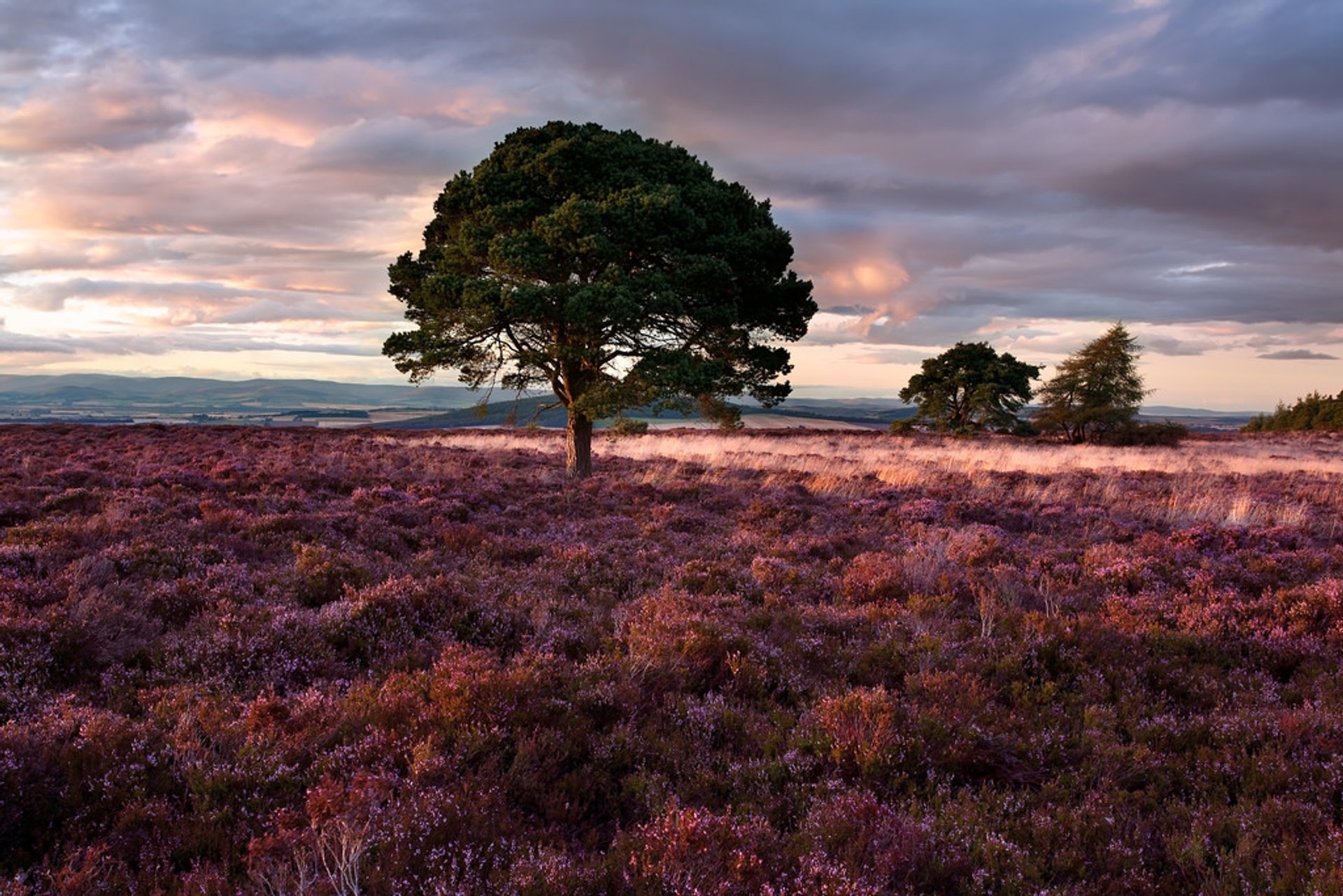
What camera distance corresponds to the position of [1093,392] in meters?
48.8

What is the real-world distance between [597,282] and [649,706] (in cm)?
1314

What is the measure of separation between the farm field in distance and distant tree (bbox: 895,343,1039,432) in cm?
3882

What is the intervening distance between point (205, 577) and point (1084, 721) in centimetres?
926

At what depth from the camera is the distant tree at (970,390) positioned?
4919 cm

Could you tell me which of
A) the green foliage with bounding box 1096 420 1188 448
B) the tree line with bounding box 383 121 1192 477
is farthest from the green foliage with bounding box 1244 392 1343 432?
the tree line with bounding box 383 121 1192 477

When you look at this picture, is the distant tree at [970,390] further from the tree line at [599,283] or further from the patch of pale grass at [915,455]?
the tree line at [599,283]

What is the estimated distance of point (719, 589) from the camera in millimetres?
Result: 8875

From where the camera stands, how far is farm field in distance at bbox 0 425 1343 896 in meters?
3.65

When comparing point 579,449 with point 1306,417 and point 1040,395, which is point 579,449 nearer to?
→ point 1040,395

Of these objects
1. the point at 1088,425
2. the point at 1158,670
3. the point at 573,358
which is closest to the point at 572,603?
the point at 1158,670

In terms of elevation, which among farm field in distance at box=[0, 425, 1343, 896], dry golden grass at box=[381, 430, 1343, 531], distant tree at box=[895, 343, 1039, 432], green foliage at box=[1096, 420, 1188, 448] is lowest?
farm field in distance at box=[0, 425, 1343, 896]

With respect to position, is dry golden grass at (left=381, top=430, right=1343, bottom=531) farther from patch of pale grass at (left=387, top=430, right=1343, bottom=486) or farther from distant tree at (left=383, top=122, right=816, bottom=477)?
distant tree at (left=383, top=122, right=816, bottom=477)

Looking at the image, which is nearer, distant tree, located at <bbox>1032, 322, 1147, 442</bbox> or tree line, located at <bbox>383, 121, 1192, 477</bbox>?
tree line, located at <bbox>383, 121, 1192, 477</bbox>

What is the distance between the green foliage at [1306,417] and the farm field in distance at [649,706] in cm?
8661
